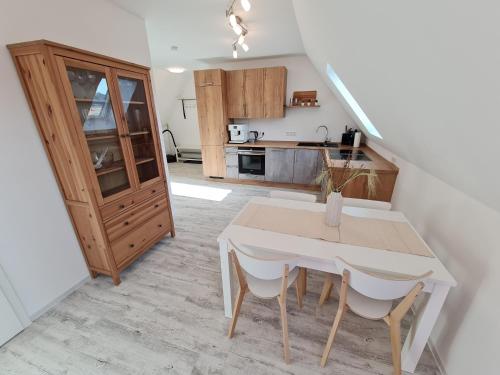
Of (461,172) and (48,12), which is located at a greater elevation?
(48,12)

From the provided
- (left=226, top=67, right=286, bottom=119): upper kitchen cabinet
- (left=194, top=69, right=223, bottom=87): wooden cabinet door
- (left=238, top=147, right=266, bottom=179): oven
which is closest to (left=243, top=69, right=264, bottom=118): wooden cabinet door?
(left=226, top=67, right=286, bottom=119): upper kitchen cabinet

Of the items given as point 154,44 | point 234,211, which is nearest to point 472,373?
point 234,211

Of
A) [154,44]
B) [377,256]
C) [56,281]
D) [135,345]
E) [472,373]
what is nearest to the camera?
[472,373]

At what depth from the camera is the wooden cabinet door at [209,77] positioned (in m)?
4.17

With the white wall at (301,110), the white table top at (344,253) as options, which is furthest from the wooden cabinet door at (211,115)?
the white table top at (344,253)

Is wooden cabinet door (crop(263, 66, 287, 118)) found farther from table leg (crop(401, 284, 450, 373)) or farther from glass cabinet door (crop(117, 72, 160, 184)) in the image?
table leg (crop(401, 284, 450, 373))

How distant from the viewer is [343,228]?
150 centimetres

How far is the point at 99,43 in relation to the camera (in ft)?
6.56

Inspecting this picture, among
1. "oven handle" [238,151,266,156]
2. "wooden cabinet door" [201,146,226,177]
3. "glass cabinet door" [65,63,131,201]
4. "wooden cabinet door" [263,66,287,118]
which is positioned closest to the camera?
"glass cabinet door" [65,63,131,201]

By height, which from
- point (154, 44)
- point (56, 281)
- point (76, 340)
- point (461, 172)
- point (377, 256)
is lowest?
point (76, 340)

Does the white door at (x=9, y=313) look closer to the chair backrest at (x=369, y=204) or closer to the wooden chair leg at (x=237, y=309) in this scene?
the wooden chair leg at (x=237, y=309)

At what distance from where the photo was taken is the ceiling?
7.04 feet

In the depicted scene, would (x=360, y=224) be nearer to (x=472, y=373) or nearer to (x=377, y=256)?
(x=377, y=256)

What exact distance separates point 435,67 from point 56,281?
2816 millimetres
